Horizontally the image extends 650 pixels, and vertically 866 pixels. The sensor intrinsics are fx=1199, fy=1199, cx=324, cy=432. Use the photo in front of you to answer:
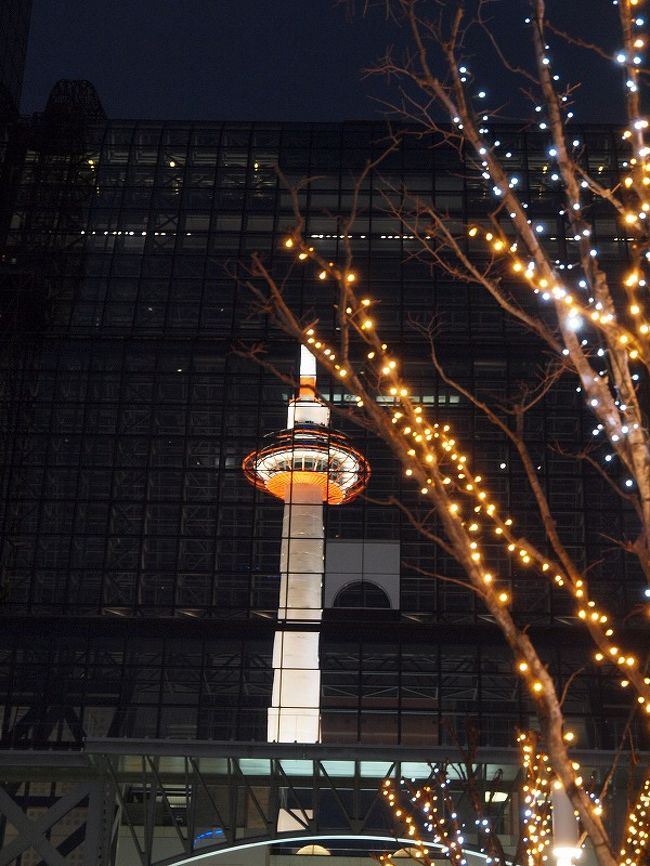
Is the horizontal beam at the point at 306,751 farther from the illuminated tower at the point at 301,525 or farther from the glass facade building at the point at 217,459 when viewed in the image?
the glass facade building at the point at 217,459

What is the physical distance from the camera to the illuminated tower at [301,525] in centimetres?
4594

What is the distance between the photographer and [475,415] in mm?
51125

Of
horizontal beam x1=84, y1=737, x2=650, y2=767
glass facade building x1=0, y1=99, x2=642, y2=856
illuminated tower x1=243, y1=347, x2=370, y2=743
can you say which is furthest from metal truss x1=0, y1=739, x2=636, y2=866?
glass facade building x1=0, y1=99, x2=642, y2=856

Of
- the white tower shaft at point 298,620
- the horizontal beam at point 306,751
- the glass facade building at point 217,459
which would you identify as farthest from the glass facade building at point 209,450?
the horizontal beam at point 306,751

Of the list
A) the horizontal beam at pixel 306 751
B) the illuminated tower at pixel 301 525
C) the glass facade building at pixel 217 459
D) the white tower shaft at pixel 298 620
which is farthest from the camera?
the glass facade building at pixel 217 459

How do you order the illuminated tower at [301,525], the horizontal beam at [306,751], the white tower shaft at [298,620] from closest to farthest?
the horizontal beam at [306,751] → the white tower shaft at [298,620] → the illuminated tower at [301,525]

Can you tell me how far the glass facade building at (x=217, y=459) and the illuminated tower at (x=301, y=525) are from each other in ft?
2.27

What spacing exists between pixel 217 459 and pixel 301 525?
5.29m

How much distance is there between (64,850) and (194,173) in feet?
99.9

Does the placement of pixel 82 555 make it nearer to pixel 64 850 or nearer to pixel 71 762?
pixel 64 850

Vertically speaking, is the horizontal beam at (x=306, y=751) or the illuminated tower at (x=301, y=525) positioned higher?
the illuminated tower at (x=301, y=525)

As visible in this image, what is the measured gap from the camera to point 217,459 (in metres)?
52.1

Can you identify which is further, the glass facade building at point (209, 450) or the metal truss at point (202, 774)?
the glass facade building at point (209, 450)

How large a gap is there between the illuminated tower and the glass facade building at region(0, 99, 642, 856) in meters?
0.69
